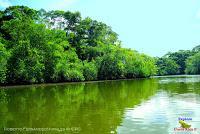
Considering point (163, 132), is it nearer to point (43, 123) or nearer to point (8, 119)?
point (43, 123)

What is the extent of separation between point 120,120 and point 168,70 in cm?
10578

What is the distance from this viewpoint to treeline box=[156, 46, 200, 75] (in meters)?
110

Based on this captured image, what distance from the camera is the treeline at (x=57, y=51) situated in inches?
1574

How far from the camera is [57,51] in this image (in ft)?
152

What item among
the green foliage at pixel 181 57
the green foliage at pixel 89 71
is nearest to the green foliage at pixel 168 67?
the green foliage at pixel 181 57

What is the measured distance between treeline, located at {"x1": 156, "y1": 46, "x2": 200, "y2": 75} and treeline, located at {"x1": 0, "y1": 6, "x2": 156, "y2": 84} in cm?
3348

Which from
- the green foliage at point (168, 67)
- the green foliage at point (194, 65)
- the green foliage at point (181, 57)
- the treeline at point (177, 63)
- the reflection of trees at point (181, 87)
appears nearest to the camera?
the reflection of trees at point (181, 87)

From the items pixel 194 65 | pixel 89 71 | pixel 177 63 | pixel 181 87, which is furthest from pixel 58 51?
pixel 177 63

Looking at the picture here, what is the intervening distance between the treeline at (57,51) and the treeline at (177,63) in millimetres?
33483

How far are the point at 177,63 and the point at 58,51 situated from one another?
8001 centimetres

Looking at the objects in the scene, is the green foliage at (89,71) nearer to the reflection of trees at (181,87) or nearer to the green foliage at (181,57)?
the reflection of trees at (181,87)

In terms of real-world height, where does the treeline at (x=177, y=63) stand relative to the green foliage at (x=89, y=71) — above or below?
above

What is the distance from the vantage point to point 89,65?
2215 inches

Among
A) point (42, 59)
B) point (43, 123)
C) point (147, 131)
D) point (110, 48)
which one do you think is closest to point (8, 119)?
point (43, 123)
